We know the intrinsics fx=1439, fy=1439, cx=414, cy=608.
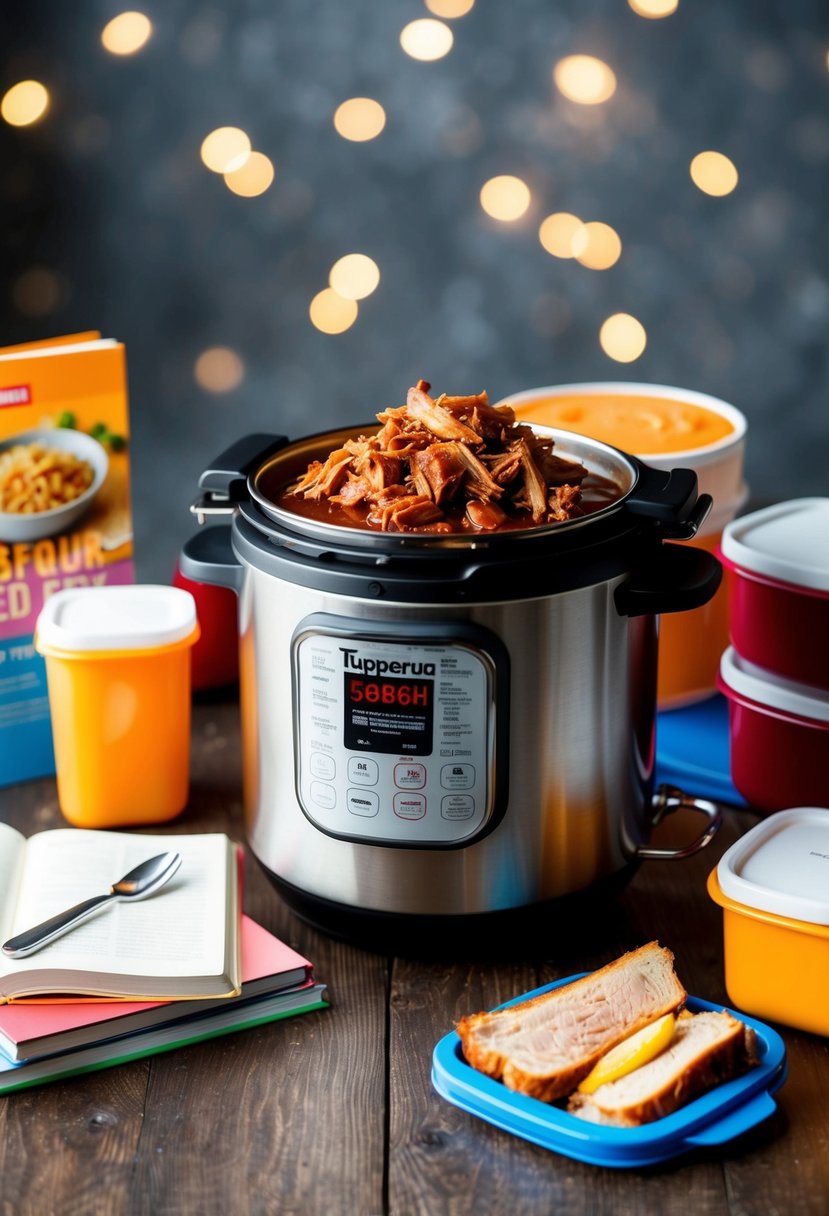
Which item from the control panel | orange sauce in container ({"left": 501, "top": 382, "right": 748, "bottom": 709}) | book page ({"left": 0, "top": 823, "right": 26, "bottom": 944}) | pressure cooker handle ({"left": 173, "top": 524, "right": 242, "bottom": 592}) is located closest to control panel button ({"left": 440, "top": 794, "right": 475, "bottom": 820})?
the control panel

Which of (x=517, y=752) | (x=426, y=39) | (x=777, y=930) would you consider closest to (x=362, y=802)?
(x=517, y=752)

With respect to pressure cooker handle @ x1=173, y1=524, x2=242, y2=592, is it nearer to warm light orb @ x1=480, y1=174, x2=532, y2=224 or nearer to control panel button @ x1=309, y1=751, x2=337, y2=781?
control panel button @ x1=309, y1=751, x2=337, y2=781

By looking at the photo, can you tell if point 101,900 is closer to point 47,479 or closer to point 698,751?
point 47,479

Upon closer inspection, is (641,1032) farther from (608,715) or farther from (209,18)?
(209,18)

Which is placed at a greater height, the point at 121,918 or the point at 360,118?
the point at 360,118

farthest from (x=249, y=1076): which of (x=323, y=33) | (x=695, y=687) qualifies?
(x=323, y=33)

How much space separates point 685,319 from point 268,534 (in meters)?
1.09

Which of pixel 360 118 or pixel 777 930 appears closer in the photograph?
pixel 777 930

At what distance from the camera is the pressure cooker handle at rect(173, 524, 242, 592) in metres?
1.26

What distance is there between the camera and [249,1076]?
113 centimetres

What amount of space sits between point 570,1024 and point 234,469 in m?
0.55

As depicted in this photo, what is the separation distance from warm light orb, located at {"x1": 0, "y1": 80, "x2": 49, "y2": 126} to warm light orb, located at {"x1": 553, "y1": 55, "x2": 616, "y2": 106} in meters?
0.71

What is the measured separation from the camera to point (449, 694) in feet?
3.71

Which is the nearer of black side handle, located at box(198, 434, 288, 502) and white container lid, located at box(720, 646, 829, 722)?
black side handle, located at box(198, 434, 288, 502)
